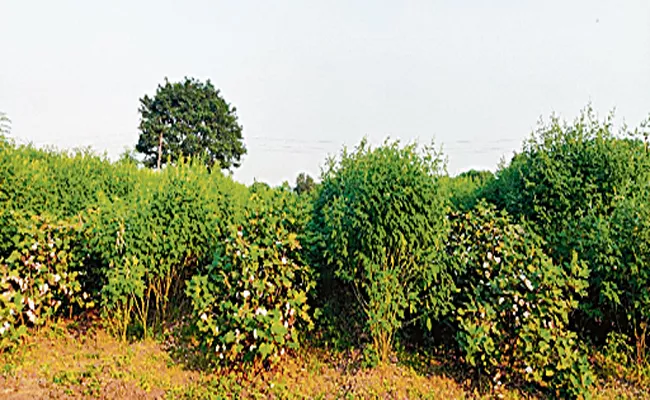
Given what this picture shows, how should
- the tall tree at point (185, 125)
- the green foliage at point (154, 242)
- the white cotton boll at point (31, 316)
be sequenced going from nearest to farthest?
the white cotton boll at point (31, 316) < the green foliage at point (154, 242) < the tall tree at point (185, 125)

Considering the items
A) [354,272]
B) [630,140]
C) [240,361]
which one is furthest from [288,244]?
[630,140]

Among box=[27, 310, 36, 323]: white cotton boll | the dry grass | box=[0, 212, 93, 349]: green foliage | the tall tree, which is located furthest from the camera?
the tall tree

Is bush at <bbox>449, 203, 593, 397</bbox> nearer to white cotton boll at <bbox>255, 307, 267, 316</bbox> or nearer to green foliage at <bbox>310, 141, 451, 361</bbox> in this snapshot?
green foliage at <bbox>310, 141, 451, 361</bbox>

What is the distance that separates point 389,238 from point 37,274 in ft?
10.6

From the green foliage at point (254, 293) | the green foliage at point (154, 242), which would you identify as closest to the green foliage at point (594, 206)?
the green foliage at point (254, 293)

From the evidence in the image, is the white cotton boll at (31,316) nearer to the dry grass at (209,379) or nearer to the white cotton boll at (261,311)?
the dry grass at (209,379)

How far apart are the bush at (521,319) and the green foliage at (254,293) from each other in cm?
138

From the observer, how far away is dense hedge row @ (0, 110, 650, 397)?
3926mm

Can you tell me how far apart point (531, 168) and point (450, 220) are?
1248mm

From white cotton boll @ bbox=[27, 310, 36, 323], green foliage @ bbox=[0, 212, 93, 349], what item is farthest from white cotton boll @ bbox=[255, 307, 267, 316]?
white cotton boll @ bbox=[27, 310, 36, 323]

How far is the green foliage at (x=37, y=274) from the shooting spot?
4207 millimetres

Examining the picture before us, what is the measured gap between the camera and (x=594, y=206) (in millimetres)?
4848

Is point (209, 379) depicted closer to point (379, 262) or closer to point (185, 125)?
point (379, 262)

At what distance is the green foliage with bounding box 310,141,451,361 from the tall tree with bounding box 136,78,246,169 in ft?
90.2
